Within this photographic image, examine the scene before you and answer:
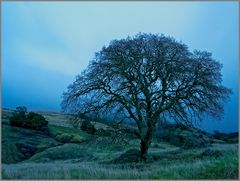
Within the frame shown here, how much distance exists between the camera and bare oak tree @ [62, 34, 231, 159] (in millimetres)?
22391

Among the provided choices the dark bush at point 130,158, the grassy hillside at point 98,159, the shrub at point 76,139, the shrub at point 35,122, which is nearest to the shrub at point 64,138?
the shrub at point 76,139

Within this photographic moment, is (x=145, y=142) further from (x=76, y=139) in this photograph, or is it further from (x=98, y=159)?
(x=76, y=139)

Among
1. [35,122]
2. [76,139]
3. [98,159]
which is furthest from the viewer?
[35,122]

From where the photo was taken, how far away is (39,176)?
13.9 m

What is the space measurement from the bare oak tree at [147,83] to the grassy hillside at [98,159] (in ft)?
7.38

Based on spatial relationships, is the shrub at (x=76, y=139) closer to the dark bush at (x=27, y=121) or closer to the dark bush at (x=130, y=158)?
the dark bush at (x=27, y=121)

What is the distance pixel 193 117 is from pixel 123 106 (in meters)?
5.39

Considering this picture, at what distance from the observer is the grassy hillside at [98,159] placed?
44.6 ft

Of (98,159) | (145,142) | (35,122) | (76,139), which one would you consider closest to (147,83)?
(145,142)

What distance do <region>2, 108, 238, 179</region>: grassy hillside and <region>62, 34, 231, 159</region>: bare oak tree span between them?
2.25 meters

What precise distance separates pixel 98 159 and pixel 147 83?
36.3ft

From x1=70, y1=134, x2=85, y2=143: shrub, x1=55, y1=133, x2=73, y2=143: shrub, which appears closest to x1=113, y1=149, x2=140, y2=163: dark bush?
x1=70, y1=134, x2=85, y2=143: shrub

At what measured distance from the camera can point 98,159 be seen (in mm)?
30391

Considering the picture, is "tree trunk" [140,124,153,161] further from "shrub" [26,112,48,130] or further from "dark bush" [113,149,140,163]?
"shrub" [26,112,48,130]
